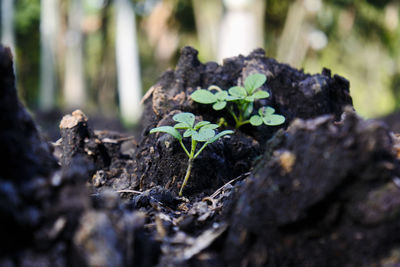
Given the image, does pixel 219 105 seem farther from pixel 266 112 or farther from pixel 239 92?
pixel 266 112

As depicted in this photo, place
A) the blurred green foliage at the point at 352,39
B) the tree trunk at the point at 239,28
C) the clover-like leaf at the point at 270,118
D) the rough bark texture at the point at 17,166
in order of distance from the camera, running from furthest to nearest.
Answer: the blurred green foliage at the point at 352,39 → the tree trunk at the point at 239,28 → the clover-like leaf at the point at 270,118 → the rough bark texture at the point at 17,166

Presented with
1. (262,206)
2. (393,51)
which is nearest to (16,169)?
(262,206)

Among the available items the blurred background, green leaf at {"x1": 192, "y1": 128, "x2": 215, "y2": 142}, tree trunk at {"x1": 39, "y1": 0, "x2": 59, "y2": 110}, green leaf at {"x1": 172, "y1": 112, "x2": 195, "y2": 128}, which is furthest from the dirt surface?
tree trunk at {"x1": 39, "y1": 0, "x2": 59, "y2": 110}

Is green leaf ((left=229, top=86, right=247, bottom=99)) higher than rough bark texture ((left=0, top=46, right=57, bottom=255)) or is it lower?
higher

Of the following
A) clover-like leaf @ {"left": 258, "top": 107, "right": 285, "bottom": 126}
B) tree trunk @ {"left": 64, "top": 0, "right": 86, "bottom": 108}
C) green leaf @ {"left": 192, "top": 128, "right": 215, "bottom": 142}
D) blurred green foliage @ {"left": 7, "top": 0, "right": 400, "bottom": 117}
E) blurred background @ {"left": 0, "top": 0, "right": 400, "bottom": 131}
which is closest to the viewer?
green leaf @ {"left": 192, "top": 128, "right": 215, "bottom": 142}

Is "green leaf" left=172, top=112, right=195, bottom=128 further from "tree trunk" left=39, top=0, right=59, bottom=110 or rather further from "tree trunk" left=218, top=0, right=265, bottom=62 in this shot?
"tree trunk" left=39, top=0, right=59, bottom=110

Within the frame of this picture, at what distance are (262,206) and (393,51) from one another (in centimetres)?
1449

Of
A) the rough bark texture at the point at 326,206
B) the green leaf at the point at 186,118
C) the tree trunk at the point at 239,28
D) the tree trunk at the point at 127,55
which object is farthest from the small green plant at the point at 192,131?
the tree trunk at the point at 127,55

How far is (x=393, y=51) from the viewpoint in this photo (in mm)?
12883

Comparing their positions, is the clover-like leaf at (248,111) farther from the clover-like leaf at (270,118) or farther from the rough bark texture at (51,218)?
the rough bark texture at (51,218)

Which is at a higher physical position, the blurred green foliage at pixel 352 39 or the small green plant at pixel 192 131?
the blurred green foliage at pixel 352 39

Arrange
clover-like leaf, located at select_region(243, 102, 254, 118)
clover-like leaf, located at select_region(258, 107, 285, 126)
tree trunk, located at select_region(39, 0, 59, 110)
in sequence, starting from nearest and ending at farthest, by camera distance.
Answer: clover-like leaf, located at select_region(258, 107, 285, 126), clover-like leaf, located at select_region(243, 102, 254, 118), tree trunk, located at select_region(39, 0, 59, 110)

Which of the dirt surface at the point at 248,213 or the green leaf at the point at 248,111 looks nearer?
the dirt surface at the point at 248,213

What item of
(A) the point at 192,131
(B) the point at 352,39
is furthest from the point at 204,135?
(B) the point at 352,39
